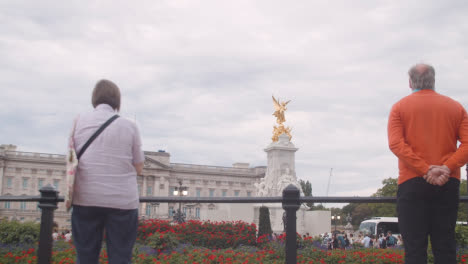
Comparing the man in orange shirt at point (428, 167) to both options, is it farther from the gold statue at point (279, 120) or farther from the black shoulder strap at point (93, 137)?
the gold statue at point (279, 120)

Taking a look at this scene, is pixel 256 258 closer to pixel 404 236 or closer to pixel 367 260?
pixel 367 260

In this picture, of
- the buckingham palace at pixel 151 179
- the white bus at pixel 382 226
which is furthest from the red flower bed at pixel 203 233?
the buckingham palace at pixel 151 179

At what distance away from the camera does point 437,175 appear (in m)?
4.44

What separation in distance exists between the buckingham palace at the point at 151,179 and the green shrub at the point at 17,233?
71538 mm

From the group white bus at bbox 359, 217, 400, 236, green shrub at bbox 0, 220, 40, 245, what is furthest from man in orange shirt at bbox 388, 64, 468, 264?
white bus at bbox 359, 217, 400, 236

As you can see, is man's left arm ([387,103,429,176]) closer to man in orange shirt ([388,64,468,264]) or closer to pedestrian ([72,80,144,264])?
man in orange shirt ([388,64,468,264])

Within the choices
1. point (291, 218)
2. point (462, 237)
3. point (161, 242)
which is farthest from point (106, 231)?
point (462, 237)

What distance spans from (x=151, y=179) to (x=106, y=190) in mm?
99530

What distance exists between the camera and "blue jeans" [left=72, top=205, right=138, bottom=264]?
434cm

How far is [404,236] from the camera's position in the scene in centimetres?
461

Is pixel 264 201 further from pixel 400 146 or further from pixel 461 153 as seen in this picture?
pixel 461 153

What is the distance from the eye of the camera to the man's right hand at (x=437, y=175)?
4.41 m

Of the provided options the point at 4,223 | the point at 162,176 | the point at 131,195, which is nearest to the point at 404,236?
the point at 131,195

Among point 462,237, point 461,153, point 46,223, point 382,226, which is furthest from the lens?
point 382,226
